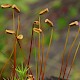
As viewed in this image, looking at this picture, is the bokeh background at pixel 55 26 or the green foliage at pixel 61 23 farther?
the green foliage at pixel 61 23

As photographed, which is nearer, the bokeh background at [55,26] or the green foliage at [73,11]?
the bokeh background at [55,26]

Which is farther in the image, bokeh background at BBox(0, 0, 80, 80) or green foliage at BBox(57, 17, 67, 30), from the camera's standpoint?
green foliage at BBox(57, 17, 67, 30)

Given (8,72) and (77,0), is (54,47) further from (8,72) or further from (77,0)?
(8,72)

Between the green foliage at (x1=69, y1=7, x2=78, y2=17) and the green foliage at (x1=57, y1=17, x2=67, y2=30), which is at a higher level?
the green foliage at (x1=69, y1=7, x2=78, y2=17)

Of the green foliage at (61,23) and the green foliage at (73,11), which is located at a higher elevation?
the green foliage at (73,11)

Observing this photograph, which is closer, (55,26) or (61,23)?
(61,23)

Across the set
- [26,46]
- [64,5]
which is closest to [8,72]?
[26,46]

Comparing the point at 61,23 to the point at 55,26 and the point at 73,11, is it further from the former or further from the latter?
the point at 55,26

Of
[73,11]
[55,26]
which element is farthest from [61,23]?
[55,26]

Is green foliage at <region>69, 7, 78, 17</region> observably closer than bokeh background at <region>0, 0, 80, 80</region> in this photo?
No

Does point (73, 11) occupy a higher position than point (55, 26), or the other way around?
point (73, 11)

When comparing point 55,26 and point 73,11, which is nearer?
point 73,11
